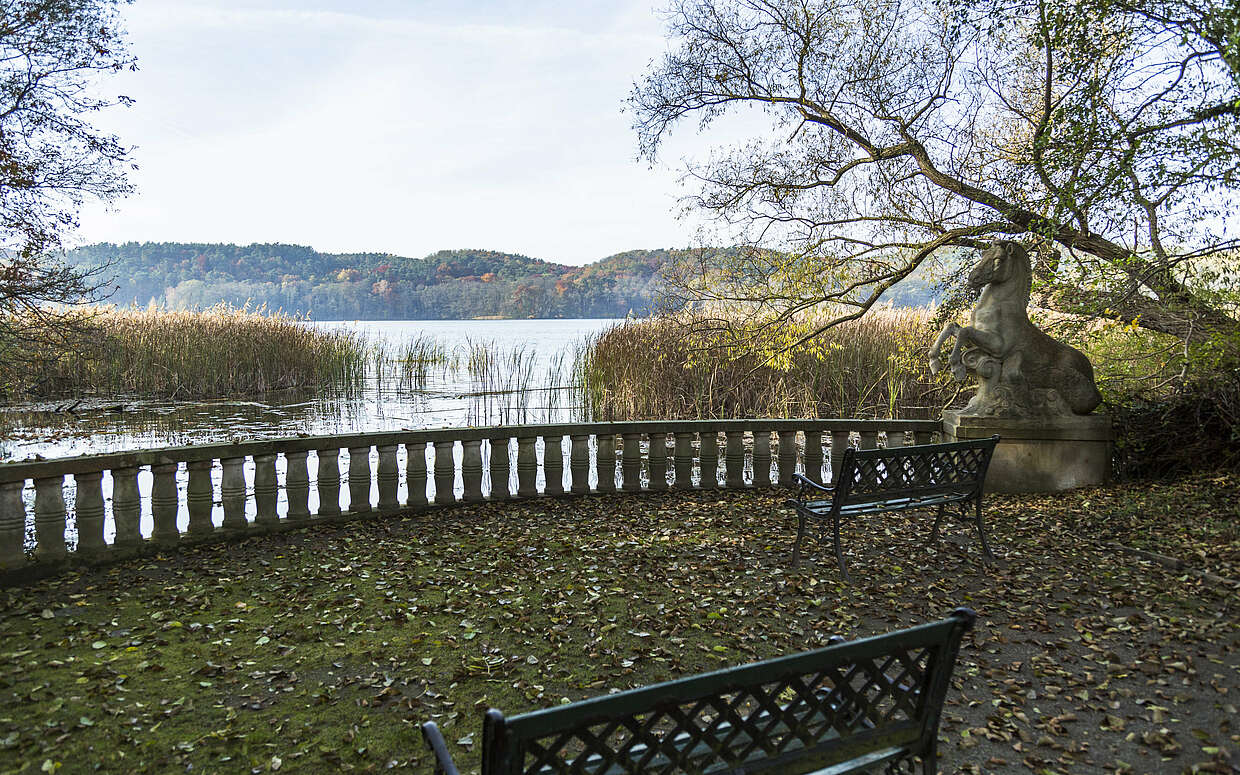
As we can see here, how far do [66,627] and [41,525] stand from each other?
115 cm

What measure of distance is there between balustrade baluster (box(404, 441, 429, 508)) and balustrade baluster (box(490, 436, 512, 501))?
0.66 meters


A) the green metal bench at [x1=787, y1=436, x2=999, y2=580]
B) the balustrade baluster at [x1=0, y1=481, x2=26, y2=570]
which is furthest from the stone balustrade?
the green metal bench at [x1=787, y1=436, x2=999, y2=580]

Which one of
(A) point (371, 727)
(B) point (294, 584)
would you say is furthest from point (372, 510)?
(A) point (371, 727)

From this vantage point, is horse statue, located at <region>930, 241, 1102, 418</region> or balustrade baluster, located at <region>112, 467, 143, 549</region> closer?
balustrade baluster, located at <region>112, 467, 143, 549</region>

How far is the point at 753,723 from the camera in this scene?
221cm

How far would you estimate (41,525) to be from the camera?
5.23 meters

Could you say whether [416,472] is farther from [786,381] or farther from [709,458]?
[786,381]

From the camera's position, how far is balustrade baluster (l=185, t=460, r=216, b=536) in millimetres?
6035

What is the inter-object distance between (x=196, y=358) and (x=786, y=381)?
575 inches

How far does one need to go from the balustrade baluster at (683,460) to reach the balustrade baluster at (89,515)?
506 centimetres

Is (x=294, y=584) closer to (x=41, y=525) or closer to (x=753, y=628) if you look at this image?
(x=41, y=525)

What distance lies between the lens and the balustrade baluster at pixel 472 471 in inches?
294

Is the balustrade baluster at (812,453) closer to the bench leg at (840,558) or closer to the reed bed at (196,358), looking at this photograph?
the bench leg at (840,558)

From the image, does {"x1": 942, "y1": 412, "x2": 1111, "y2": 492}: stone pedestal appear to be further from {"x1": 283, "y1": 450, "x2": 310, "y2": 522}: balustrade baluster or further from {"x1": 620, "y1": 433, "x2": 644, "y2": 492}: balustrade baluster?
{"x1": 283, "y1": 450, "x2": 310, "y2": 522}: balustrade baluster
